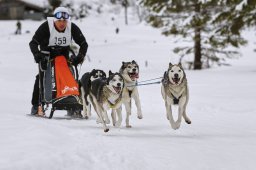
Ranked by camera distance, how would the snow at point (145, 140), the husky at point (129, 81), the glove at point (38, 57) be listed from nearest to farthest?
the snow at point (145, 140) → the husky at point (129, 81) → the glove at point (38, 57)

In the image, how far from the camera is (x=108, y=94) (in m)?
6.70

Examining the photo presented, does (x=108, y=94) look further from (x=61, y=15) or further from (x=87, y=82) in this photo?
(x=61, y=15)

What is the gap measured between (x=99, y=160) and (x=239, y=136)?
9.92 ft

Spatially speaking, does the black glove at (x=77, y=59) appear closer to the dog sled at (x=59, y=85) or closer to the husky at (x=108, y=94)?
the dog sled at (x=59, y=85)

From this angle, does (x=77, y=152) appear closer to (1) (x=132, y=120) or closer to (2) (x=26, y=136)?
(2) (x=26, y=136)

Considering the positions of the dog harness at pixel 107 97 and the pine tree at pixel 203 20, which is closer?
the dog harness at pixel 107 97

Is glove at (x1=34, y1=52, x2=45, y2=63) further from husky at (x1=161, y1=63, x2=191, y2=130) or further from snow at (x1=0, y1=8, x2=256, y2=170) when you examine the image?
husky at (x1=161, y1=63, x2=191, y2=130)

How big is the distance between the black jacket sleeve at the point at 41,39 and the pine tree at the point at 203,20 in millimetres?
10731

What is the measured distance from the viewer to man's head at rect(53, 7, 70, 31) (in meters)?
7.41

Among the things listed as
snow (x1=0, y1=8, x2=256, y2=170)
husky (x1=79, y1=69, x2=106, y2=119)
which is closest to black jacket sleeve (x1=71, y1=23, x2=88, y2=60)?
husky (x1=79, y1=69, x2=106, y2=119)

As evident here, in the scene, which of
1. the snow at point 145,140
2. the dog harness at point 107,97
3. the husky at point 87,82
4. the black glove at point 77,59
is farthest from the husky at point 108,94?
the black glove at point 77,59

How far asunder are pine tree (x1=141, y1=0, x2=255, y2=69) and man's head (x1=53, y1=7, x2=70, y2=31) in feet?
34.7

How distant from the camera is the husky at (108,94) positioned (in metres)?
6.60

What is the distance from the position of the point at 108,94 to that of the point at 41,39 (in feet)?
6.07
